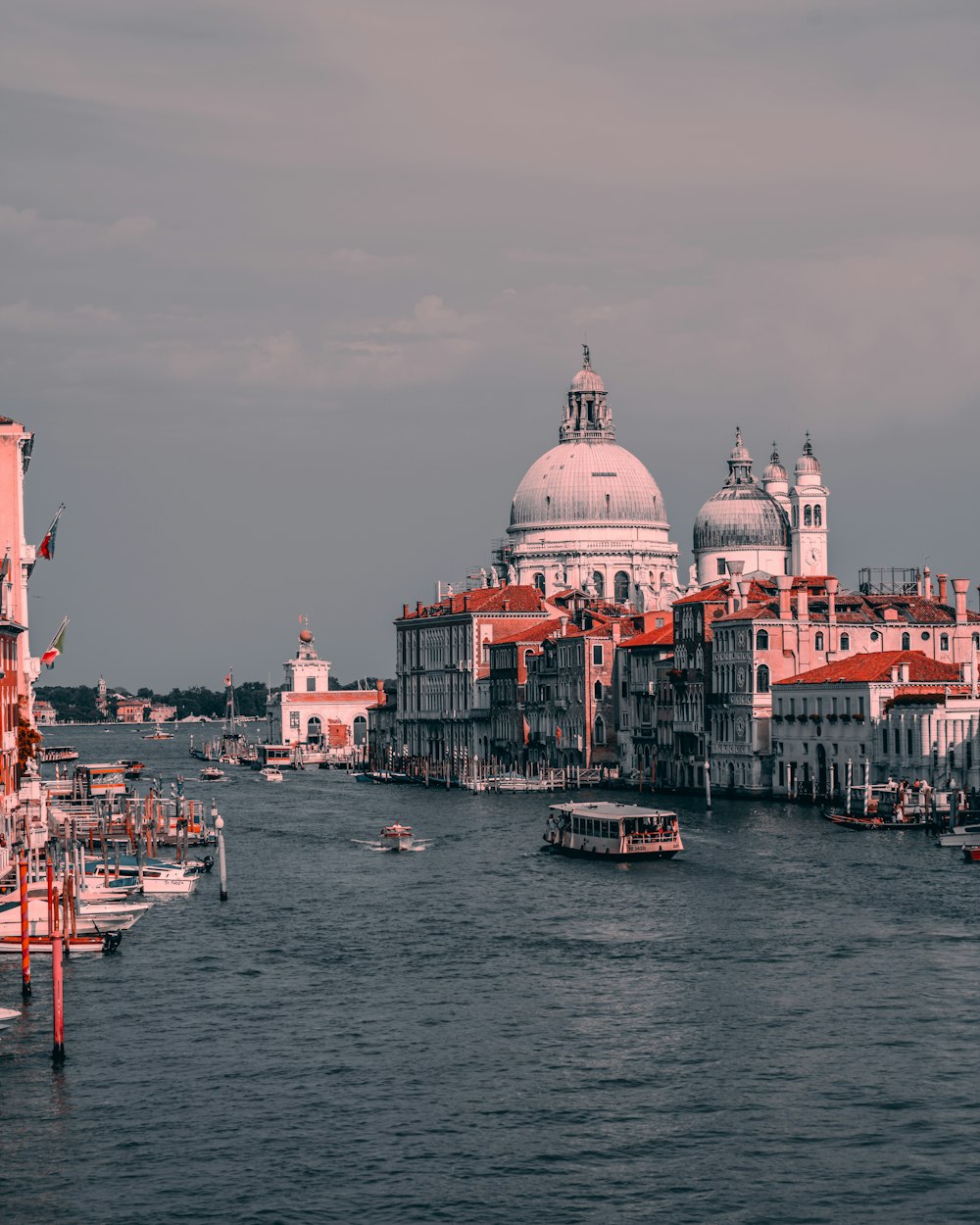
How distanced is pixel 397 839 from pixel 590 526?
94.3 meters

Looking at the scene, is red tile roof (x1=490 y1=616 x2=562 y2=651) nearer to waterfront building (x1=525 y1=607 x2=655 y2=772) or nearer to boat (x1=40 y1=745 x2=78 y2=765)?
waterfront building (x1=525 y1=607 x2=655 y2=772)

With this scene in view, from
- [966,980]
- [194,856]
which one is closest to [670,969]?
[966,980]

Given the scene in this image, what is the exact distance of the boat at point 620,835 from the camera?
74812mm

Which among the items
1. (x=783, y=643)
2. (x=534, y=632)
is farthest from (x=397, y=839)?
(x=534, y=632)

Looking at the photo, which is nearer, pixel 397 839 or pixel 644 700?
pixel 397 839

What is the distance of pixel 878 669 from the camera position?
97.9 metres

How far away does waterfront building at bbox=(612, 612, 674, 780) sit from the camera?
121250 millimetres

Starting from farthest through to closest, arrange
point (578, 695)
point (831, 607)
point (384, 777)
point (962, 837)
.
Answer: point (384, 777), point (578, 695), point (831, 607), point (962, 837)

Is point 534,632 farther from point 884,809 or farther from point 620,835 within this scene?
point 620,835

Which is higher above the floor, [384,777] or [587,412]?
[587,412]

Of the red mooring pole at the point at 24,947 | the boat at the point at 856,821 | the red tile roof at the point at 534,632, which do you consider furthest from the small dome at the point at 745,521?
the red mooring pole at the point at 24,947

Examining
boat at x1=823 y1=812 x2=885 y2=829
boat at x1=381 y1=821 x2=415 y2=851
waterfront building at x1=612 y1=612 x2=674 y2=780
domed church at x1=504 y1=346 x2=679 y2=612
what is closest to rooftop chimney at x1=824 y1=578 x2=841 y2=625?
waterfront building at x1=612 y1=612 x2=674 y2=780

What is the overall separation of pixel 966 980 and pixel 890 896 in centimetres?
1400

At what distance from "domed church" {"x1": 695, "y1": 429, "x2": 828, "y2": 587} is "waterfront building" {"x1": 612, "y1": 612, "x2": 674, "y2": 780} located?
104 ft
